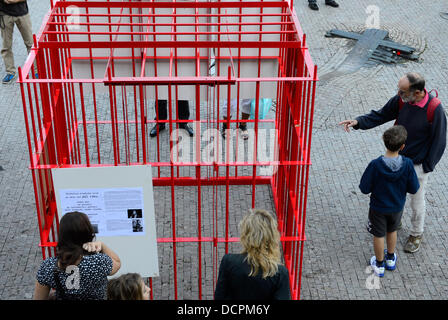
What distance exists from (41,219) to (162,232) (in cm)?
194

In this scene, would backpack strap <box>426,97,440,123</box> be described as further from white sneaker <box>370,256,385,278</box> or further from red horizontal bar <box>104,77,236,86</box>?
red horizontal bar <box>104,77,236,86</box>

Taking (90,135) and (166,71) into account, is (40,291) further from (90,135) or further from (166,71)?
(90,135)

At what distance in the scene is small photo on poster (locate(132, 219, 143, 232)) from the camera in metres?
4.38

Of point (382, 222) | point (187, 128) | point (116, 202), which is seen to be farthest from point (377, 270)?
point (187, 128)

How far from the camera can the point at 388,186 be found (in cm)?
528

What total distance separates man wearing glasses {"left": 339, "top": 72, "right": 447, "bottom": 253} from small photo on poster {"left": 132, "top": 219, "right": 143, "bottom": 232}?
219cm

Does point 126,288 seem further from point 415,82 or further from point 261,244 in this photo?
point 415,82

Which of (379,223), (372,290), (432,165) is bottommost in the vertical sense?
(372,290)

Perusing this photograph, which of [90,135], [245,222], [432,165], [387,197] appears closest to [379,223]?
[387,197]

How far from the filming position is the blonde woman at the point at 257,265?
3615mm

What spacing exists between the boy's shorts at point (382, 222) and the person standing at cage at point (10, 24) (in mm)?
6156

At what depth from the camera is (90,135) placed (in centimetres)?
806

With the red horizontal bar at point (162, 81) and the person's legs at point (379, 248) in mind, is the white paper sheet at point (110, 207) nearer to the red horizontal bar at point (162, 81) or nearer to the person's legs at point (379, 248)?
the red horizontal bar at point (162, 81)

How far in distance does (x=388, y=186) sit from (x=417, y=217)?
0.86 m
